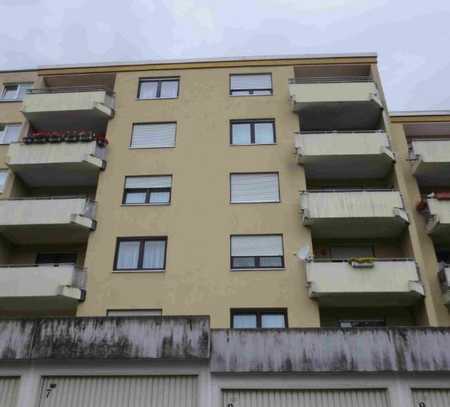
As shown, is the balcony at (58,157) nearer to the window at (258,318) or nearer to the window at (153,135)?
the window at (153,135)

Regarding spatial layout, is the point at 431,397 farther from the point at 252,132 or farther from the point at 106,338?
the point at 252,132

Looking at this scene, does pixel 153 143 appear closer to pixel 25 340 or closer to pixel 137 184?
pixel 137 184

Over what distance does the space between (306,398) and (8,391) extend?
498cm

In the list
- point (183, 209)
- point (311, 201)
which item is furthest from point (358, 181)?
point (183, 209)

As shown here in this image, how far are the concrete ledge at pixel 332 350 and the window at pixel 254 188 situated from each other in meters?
10.8

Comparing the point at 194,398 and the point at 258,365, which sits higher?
the point at 258,365

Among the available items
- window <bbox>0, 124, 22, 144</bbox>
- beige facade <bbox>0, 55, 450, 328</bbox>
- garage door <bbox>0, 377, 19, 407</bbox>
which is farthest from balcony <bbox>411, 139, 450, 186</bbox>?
window <bbox>0, 124, 22, 144</bbox>

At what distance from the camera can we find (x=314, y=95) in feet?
66.6

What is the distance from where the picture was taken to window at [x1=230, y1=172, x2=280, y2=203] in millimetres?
18448

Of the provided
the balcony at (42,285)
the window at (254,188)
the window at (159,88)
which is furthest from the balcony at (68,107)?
the balcony at (42,285)

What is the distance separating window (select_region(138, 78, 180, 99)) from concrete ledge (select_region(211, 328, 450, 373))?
52.7ft

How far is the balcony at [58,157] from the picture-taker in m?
19.2

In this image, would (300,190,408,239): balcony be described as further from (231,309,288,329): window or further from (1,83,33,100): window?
(1,83,33,100): window

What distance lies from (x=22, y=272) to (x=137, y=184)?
563cm
